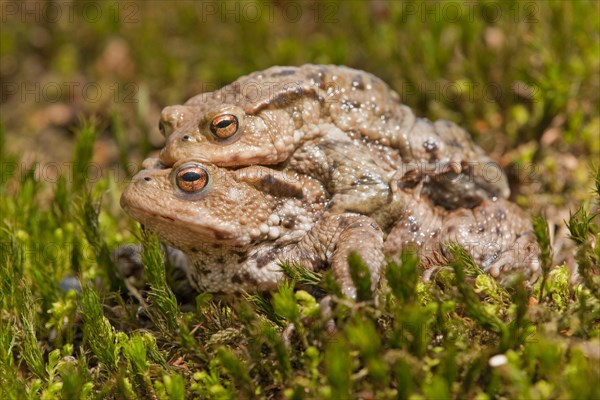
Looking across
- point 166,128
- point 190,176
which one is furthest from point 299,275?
point 166,128

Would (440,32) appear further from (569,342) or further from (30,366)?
(30,366)

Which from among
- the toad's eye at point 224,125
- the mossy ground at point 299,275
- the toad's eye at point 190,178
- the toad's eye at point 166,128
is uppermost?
the toad's eye at point 224,125

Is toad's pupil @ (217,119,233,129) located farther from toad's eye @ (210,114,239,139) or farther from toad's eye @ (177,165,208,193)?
toad's eye @ (177,165,208,193)

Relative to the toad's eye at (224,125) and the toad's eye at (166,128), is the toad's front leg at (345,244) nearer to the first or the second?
the toad's eye at (224,125)

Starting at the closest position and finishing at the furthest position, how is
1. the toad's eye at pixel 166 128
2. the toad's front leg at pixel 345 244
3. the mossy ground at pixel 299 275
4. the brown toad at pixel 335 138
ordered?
the mossy ground at pixel 299 275, the toad's front leg at pixel 345 244, the brown toad at pixel 335 138, the toad's eye at pixel 166 128

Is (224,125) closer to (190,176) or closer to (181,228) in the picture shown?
(190,176)

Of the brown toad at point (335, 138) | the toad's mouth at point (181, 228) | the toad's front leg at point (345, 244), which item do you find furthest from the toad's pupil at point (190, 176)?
the toad's front leg at point (345, 244)

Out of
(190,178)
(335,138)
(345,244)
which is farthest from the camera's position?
(335,138)

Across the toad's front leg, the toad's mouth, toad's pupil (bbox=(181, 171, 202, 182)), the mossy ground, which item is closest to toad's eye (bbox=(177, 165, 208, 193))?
toad's pupil (bbox=(181, 171, 202, 182))
